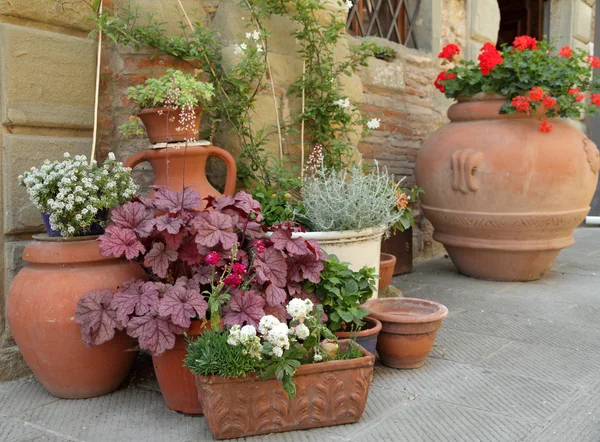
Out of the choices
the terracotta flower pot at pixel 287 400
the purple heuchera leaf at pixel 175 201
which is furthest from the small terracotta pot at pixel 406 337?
the purple heuchera leaf at pixel 175 201

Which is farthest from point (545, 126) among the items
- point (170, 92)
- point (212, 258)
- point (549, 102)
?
point (212, 258)

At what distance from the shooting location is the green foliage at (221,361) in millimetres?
1947

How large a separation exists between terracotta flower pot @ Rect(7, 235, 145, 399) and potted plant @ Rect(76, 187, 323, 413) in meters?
0.09

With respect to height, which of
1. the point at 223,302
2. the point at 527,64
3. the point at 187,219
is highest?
the point at 527,64

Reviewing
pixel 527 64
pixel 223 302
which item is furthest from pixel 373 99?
pixel 223 302

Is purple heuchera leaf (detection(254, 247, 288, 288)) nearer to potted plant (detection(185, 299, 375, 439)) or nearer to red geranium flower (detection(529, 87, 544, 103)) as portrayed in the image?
potted plant (detection(185, 299, 375, 439))

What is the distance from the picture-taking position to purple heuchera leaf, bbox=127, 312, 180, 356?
2.07m

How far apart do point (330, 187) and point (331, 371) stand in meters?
1.07

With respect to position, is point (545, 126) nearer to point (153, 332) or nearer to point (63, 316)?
point (153, 332)

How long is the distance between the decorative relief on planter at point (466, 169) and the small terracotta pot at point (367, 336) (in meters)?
1.81

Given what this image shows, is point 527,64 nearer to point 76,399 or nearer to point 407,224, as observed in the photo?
point 407,224

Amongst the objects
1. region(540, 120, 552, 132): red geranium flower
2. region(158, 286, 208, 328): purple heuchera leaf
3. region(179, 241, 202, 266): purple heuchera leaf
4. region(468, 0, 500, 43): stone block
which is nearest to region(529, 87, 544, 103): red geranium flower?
region(540, 120, 552, 132): red geranium flower

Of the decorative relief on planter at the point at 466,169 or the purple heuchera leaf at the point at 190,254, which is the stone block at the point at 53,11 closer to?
the purple heuchera leaf at the point at 190,254

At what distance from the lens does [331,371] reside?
2.07 meters
